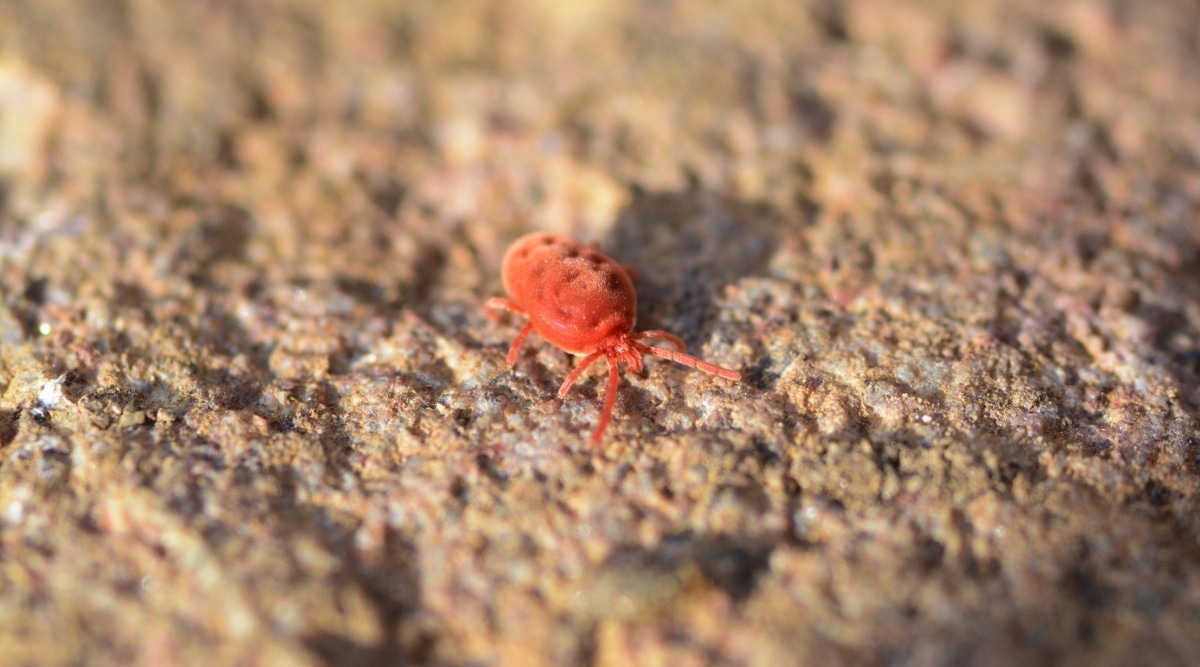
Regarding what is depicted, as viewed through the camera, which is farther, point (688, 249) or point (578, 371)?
point (688, 249)

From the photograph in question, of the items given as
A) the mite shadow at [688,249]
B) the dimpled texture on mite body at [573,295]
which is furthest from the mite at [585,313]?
the mite shadow at [688,249]

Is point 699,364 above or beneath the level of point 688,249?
beneath

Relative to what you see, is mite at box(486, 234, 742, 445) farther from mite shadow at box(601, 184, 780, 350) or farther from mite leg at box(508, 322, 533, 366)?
mite shadow at box(601, 184, 780, 350)

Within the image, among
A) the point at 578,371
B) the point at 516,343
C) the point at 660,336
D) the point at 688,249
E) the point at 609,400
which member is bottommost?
the point at 609,400

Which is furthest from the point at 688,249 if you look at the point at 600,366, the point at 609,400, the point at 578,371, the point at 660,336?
the point at 609,400

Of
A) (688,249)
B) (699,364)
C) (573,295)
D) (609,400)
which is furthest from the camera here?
(688,249)

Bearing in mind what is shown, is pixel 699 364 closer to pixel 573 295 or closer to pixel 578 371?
pixel 578 371

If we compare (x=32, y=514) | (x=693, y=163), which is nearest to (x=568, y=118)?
(x=693, y=163)
